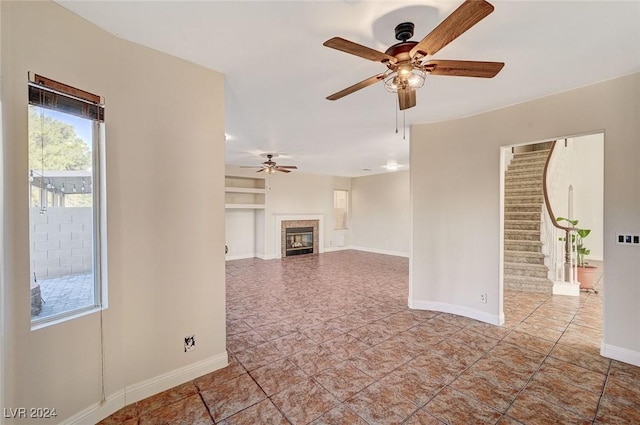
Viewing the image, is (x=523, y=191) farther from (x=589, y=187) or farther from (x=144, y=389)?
(x=144, y=389)

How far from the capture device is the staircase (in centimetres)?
475

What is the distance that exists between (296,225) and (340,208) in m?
2.10

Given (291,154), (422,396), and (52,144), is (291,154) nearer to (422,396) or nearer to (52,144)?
(52,144)

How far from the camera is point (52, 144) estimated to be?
5.47 ft

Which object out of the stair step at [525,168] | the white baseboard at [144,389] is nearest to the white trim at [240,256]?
the white baseboard at [144,389]

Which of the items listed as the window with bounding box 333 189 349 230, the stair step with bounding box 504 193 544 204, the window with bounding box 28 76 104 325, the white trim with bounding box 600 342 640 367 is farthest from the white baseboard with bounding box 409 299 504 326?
the window with bounding box 333 189 349 230

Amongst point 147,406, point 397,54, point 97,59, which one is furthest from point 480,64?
point 147,406

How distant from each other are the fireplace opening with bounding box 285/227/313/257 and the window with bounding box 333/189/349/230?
4.26 ft

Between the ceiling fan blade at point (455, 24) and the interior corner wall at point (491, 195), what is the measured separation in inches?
89.3

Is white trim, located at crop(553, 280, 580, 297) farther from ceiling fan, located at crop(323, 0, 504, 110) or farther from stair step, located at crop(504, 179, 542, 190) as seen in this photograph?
ceiling fan, located at crop(323, 0, 504, 110)

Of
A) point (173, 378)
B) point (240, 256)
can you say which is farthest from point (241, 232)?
point (173, 378)

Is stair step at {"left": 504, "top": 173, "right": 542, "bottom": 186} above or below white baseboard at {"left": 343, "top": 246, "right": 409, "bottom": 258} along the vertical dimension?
above

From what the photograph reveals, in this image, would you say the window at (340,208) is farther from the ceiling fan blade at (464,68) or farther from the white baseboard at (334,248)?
the ceiling fan blade at (464,68)

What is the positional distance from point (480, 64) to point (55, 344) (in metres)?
3.05
